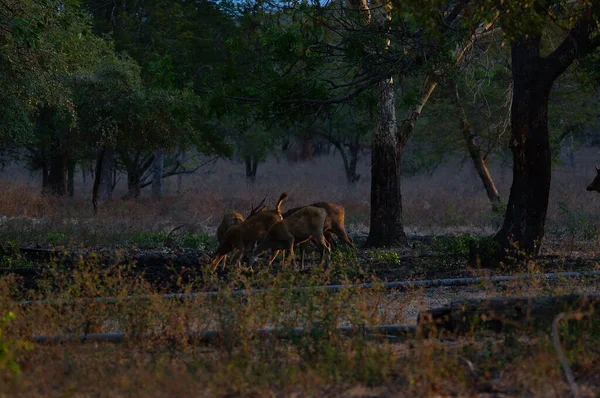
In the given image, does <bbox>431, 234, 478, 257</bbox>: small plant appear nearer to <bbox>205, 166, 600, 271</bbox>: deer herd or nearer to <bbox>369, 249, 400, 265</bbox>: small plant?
<bbox>369, 249, 400, 265</bbox>: small plant

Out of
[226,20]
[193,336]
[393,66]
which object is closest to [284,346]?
[193,336]

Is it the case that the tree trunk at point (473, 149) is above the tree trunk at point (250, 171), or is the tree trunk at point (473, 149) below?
above

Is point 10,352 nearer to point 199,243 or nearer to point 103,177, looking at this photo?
point 199,243

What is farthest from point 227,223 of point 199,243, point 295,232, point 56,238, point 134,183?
point 134,183

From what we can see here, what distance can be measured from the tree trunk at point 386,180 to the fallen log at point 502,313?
9.75 metres

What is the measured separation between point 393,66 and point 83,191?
36.6 meters

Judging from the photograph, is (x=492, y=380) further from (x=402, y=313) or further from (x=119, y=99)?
(x=119, y=99)

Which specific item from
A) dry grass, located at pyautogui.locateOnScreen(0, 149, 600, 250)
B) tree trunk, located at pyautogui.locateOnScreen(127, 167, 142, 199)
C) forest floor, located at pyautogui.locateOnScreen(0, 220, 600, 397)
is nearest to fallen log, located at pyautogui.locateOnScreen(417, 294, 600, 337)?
forest floor, located at pyautogui.locateOnScreen(0, 220, 600, 397)

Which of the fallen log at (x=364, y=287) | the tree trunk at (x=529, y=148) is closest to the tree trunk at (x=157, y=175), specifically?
the tree trunk at (x=529, y=148)

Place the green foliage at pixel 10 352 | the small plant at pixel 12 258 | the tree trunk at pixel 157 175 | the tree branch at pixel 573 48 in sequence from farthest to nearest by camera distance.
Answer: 1. the tree trunk at pixel 157 175
2. the small plant at pixel 12 258
3. the tree branch at pixel 573 48
4. the green foliage at pixel 10 352

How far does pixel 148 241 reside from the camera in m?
19.1

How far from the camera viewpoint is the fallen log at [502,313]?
26.5 ft

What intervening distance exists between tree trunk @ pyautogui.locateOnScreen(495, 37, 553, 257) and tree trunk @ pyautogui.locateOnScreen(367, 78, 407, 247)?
4353 millimetres

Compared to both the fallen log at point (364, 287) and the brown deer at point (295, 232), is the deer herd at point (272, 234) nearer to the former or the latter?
the brown deer at point (295, 232)
